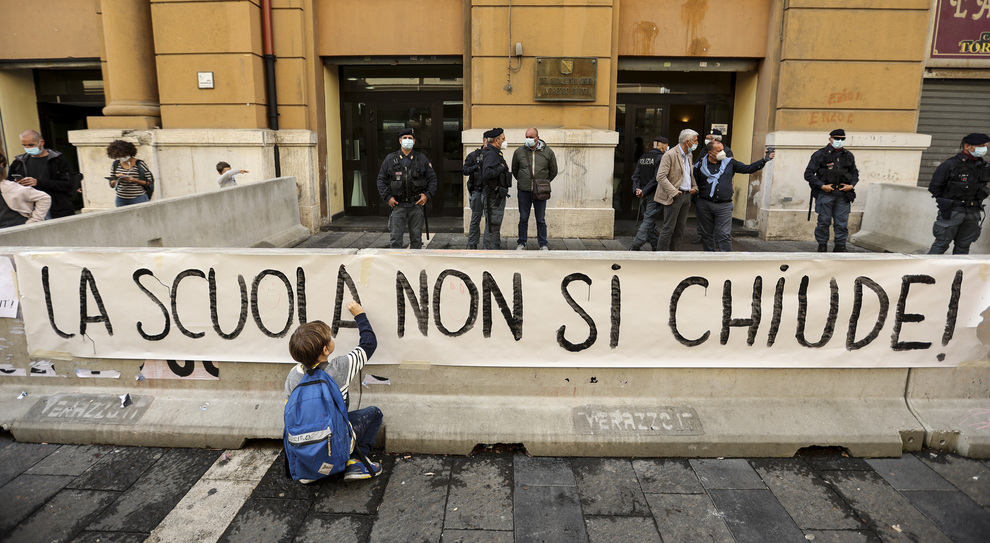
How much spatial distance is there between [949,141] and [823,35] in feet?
12.5

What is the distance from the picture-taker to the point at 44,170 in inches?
283

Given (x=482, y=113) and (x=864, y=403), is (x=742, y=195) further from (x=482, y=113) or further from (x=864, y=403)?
(x=864, y=403)

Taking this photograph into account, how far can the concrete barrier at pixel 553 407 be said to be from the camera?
3877mm

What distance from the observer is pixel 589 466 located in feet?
12.3

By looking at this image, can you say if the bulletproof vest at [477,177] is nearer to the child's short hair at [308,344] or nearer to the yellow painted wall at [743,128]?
the yellow painted wall at [743,128]

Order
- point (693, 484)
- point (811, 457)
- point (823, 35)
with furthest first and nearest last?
point (823, 35) < point (811, 457) < point (693, 484)

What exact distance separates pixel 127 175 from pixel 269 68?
396cm

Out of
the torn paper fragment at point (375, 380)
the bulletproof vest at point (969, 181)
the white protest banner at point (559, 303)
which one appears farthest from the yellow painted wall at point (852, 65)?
the torn paper fragment at point (375, 380)

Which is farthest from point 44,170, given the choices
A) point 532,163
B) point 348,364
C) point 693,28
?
point 693,28

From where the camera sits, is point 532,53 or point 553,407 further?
point 532,53

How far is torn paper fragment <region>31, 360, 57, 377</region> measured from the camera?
4.23 meters

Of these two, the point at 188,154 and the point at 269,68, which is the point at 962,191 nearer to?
the point at 269,68

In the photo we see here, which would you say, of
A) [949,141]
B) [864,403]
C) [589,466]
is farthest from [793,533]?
[949,141]

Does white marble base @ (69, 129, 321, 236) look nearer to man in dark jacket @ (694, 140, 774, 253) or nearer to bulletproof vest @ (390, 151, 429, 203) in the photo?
bulletproof vest @ (390, 151, 429, 203)
